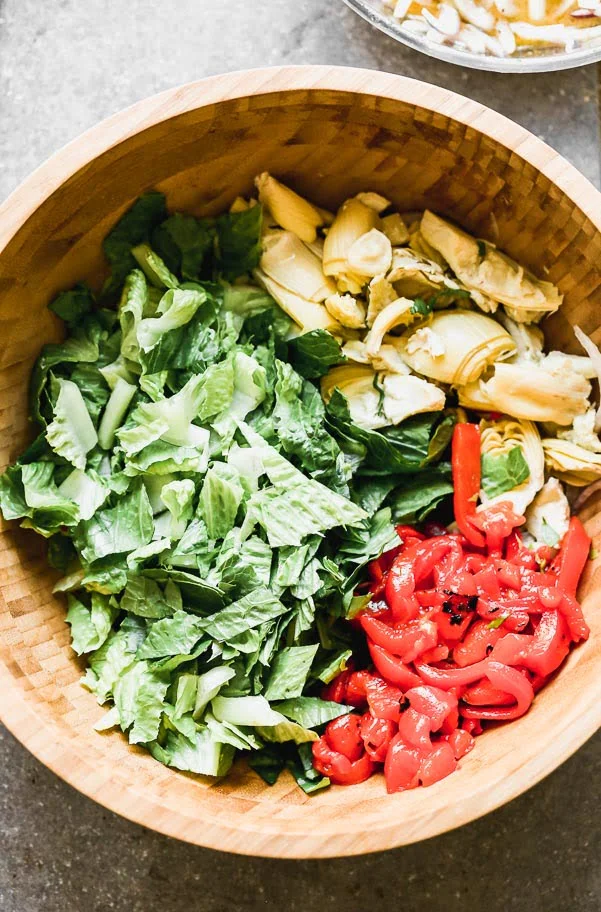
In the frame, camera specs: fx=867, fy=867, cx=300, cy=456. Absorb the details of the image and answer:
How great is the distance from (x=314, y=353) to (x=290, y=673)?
68cm

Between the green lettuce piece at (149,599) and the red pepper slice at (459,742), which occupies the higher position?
the green lettuce piece at (149,599)

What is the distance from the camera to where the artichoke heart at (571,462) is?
1876mm

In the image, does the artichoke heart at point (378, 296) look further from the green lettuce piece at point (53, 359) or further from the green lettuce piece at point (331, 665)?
the green lettuce piece at point (331, 665)

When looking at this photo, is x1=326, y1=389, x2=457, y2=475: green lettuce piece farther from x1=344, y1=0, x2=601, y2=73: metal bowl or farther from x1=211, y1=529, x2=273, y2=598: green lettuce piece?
x1=344, y1=0, x2=601, y2=73: metal bowl

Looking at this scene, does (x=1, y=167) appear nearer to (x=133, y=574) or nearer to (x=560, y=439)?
(x=133, y=574)

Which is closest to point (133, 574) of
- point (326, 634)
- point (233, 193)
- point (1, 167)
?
point (326, 634)

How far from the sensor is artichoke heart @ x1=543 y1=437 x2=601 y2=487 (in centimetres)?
188

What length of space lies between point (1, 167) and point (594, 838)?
212cm

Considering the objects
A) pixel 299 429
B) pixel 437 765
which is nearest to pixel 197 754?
pixel 437 765

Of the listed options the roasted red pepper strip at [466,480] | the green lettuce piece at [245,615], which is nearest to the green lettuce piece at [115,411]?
the green lettuce piece at [245,615]

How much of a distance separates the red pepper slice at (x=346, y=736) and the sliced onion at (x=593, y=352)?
829 mm

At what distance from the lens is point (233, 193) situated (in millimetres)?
1961

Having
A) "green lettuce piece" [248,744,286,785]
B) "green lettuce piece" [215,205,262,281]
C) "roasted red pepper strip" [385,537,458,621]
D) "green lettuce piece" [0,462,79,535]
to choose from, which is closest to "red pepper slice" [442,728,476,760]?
"roasted red pepper strip" [385,537,458,621]

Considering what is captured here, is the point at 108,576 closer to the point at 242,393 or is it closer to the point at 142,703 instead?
the point at 142,703
